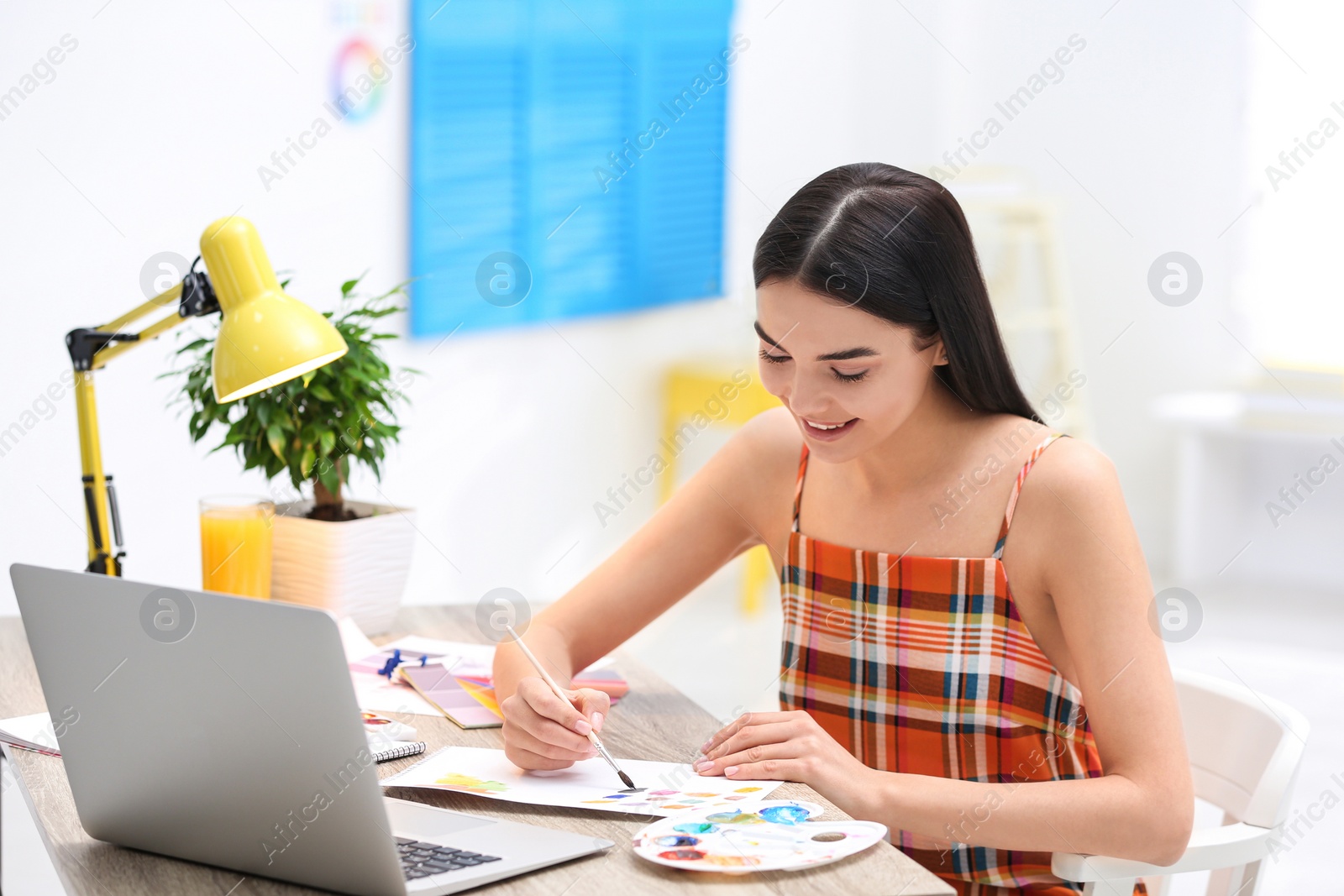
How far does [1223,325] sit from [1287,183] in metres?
0.53

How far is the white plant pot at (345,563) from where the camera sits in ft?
5.45

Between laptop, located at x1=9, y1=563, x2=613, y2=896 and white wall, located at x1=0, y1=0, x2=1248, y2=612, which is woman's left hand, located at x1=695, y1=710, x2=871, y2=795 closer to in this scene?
laptop, located at x1=9, y1=563, x2=613, y2=896

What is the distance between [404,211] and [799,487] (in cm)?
213

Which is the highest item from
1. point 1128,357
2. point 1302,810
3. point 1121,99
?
point 1121,99

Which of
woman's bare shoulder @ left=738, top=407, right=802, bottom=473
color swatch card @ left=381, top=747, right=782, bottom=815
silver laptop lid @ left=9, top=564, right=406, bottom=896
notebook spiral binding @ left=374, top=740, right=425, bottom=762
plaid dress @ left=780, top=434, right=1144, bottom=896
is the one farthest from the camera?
woman's bare shoulder @ left=738, top=407, right=802, bottom=473

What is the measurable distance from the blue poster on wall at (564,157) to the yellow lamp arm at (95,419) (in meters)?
1.97

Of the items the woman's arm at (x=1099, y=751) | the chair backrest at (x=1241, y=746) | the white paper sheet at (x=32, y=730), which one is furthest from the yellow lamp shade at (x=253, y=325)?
the chair backrest at (x=1241, y=746)

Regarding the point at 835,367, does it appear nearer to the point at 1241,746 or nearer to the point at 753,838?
the point at 753,838

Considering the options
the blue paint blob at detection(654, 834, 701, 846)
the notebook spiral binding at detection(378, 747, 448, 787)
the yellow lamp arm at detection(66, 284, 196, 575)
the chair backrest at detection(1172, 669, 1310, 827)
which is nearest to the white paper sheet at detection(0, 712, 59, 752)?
the yellow lamp arm at detection(66, 284, 196, 575)

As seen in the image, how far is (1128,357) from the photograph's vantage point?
4754mm

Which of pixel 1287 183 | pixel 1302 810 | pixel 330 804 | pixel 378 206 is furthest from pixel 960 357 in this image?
pixel 1287 183

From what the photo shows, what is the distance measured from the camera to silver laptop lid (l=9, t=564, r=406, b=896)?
0.88 m

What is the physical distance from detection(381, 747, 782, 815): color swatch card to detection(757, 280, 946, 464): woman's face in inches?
14.7

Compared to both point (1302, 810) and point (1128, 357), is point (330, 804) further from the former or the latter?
point (1128, 357)
